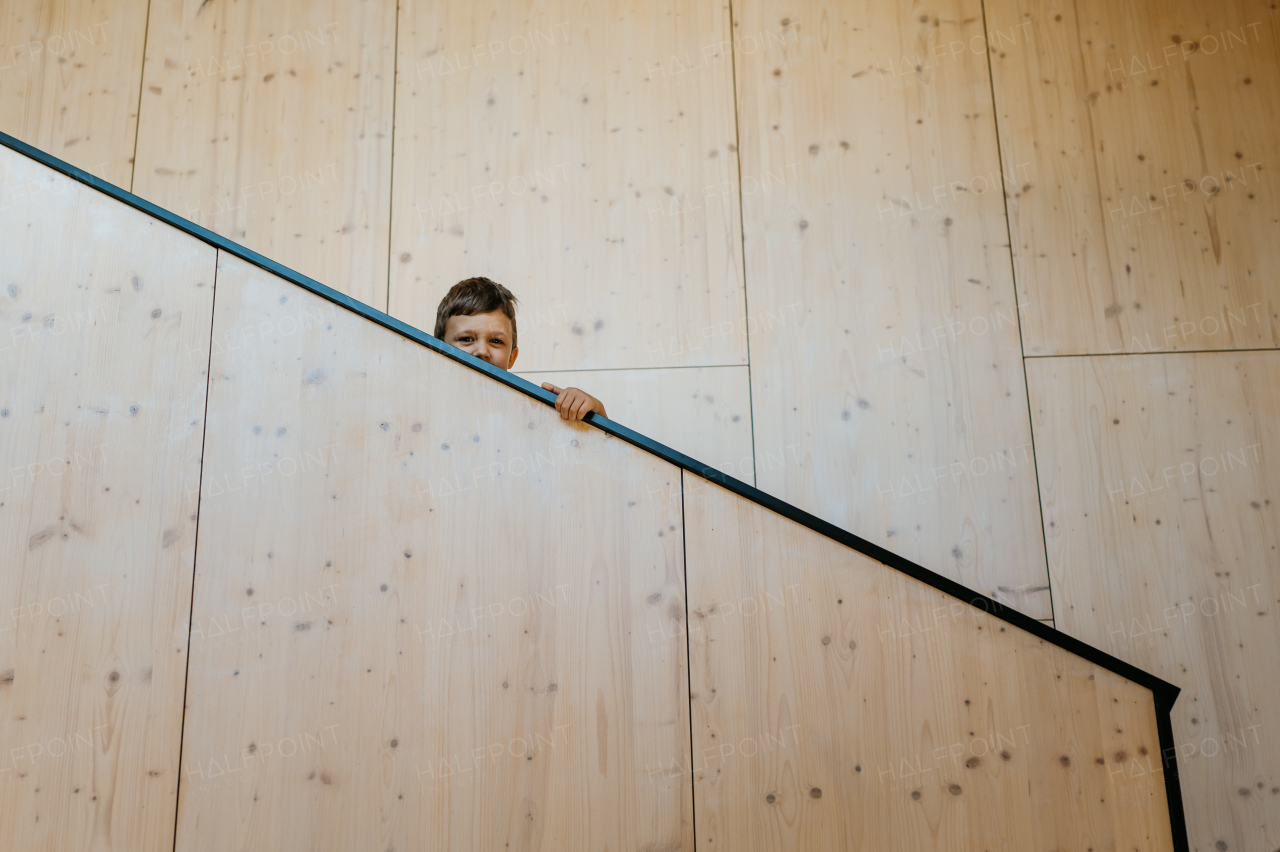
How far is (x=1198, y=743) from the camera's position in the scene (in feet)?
8.34

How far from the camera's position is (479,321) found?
2.60 m

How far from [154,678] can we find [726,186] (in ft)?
7.22

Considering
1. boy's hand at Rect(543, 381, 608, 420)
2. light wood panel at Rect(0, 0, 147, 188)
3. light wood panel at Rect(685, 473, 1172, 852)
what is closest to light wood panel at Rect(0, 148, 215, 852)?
boy's hand at Rect(543, 381, 608, 420)

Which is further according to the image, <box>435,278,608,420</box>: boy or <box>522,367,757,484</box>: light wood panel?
<box>522,367,757,484</box>: light wood panel

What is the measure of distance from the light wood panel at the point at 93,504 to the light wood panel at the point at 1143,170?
8.15 ft

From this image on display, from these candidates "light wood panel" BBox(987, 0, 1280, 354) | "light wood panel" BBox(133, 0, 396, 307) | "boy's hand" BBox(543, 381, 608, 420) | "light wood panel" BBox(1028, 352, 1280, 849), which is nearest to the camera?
"boy's hand" BBox(543, 381, 608, 420)

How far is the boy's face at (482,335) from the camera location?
2.59 metres

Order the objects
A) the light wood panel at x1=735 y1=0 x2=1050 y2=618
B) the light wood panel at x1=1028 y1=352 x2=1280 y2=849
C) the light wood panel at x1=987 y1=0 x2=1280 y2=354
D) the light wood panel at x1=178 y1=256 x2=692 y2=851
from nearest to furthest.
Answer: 1. the light wood panel at x1=178 y1=256 x2=692 y2=851
2. the light wood panel at x1=1028 y1=352 x2=1280 y2=849
3. the light wood panel at x1=735 y1=0 x2=1050 y2=618
4. the light wood panel at x1=987 y1=0 x2=1280 y2=354

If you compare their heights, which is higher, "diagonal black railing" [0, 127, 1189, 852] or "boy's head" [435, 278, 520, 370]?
"boy's head" [435, 278, 520, 370]

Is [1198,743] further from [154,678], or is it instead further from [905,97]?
[154,678]

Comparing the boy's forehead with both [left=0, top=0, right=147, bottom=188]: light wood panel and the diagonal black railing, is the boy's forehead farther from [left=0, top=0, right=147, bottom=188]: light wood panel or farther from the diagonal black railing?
[left=0, top=0, right=147, bottom=188]: light wood panel

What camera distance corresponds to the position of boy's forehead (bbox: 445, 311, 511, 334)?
260 centimetres

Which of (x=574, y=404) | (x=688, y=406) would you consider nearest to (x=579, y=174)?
(x=688, y=406)

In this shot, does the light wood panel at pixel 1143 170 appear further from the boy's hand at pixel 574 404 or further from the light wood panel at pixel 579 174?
the boy's hand at pixel 574 404
